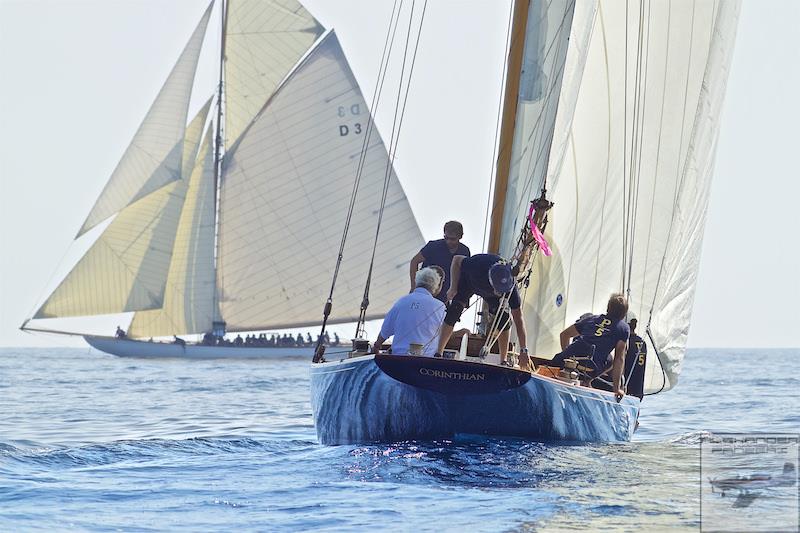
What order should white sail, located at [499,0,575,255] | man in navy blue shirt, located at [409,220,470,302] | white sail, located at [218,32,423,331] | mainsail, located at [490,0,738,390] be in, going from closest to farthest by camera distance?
man in navy blue shirt, located at [409,220,470,302] → white sail, located at [499,0,575,255] → mainsail, located at [490,0,738,390] → white sail, located at [218,32,423,331]

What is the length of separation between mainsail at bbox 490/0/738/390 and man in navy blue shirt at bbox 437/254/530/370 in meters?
5.10

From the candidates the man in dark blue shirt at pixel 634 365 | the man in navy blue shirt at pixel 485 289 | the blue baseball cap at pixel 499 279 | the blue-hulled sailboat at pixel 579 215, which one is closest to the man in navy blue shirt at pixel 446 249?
the blue-hulled sailboat at pixel 579 215

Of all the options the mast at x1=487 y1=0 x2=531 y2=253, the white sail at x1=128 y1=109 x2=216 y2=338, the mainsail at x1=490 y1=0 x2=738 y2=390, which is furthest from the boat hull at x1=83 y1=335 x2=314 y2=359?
the mast at x1=487 y1=0 x2=531 y2=253

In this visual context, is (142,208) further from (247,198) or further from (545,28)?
(545,28)

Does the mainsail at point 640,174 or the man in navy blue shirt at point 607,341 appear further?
the mainsail at point 640,174

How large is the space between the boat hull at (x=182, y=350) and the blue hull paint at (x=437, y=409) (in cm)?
5834

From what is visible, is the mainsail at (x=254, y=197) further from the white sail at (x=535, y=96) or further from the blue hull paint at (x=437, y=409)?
the blue hull paint at (x=437, y=409)

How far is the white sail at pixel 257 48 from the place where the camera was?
62781mm

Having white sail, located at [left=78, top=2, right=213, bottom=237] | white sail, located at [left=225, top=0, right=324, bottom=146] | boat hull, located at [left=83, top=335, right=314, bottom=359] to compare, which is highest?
white sail, located at [left=225, top=0, right=324, bottom=146]

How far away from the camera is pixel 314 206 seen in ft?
200

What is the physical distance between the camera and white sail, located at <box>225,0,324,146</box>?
206 feet

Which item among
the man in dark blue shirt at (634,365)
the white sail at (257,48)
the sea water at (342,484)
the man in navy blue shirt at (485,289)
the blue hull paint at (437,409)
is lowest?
the sea water at (342,484)

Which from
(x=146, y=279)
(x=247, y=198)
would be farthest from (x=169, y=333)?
(x=247, y=198)

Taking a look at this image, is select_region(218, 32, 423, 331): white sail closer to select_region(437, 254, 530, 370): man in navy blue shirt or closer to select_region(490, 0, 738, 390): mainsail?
select_region(490, 0, 738, 390): mainsail
